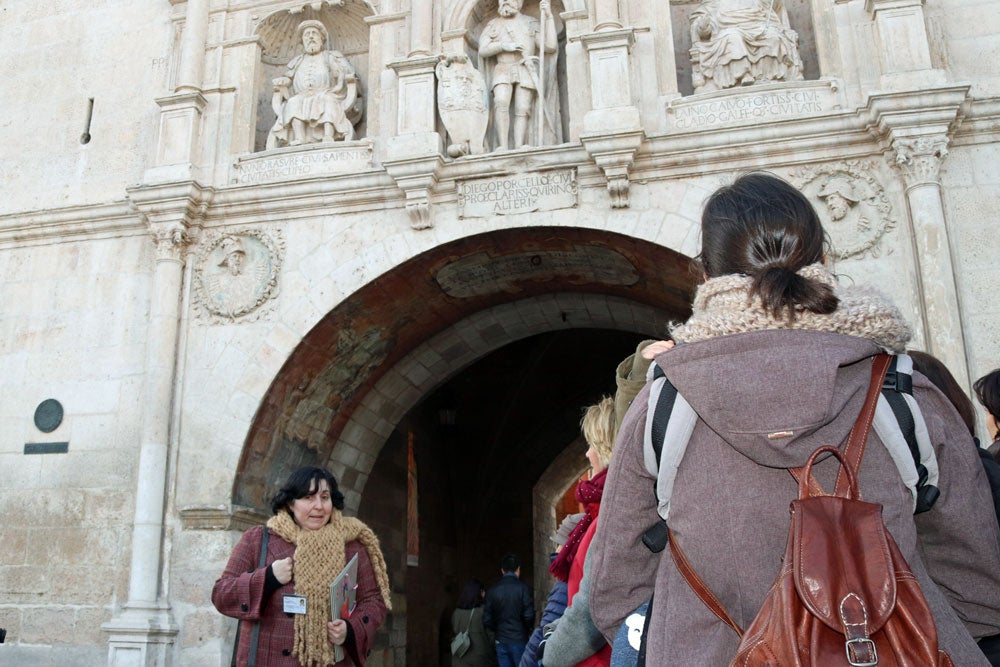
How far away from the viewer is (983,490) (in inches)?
71.0

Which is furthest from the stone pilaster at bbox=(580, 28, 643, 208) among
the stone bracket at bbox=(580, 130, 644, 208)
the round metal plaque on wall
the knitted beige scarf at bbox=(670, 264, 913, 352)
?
the knitted beige scarf at bbox=(670, 264, 913, 352)

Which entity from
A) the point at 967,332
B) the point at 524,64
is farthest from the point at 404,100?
the point at 967,332

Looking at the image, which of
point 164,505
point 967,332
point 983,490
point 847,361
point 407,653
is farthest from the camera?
point 407,653

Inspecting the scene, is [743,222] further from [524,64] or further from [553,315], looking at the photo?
[553,315]

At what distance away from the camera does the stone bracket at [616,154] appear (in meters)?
7.09

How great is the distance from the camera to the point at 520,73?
26.2 feet

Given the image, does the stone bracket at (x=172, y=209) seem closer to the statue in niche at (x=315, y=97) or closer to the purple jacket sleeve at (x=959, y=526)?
the statue in niche at (x=315, y=97)

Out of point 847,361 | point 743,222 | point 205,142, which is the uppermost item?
point 205,142

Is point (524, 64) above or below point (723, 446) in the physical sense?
above

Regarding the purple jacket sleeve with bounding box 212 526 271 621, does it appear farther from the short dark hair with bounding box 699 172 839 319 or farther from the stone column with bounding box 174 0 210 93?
the stone column with bounding box 174 0 210 93

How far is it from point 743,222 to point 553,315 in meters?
7.84

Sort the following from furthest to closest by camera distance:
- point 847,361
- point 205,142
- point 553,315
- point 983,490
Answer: point 553,315
point 205,142
point 983,490
point 847,361

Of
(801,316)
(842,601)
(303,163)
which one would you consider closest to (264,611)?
(801,316)

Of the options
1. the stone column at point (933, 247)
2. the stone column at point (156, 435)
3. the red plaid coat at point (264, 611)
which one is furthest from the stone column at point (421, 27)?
the red plaid coat at point (264, 611)
